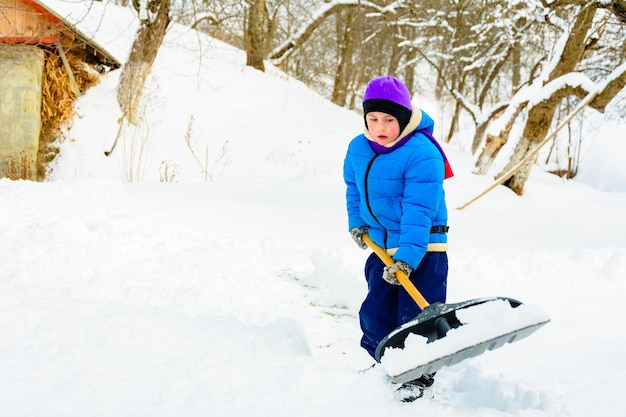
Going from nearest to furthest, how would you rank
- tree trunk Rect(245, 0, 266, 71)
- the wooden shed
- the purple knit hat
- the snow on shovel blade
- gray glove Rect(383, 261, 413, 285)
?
the snow on shovel blade
gray glove Rect(383, 261, 413, 285)
the purple knit hat
the wooden shed
tree trunk Rect(245, 0, 266, 71)

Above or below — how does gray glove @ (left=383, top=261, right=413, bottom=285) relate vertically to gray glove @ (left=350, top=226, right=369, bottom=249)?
below

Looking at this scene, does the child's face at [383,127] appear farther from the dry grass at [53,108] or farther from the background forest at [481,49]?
the dry grass at [53,108]

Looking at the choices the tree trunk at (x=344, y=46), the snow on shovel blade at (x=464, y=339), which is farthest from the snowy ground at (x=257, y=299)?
the tree trunk at (x=344, y=46)

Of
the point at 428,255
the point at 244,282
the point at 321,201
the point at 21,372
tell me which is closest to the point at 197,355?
the point at 21,372

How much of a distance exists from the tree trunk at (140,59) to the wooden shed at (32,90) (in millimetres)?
679

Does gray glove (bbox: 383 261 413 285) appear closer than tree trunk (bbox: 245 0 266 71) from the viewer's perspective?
Yes

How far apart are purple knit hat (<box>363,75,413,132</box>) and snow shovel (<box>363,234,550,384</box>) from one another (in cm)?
79

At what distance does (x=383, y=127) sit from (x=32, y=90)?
889cm

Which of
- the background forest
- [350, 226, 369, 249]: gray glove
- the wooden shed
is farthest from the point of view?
the wooden shed

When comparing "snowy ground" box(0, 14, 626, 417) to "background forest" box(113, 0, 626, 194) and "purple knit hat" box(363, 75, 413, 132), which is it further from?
"background forest" box(113, 0, 626, 194)

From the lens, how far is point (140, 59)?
9852mm

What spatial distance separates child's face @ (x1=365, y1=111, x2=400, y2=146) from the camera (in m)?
2.35

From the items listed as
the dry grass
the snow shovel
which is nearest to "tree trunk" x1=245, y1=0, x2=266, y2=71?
the dry grass

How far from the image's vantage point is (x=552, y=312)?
3326mm
